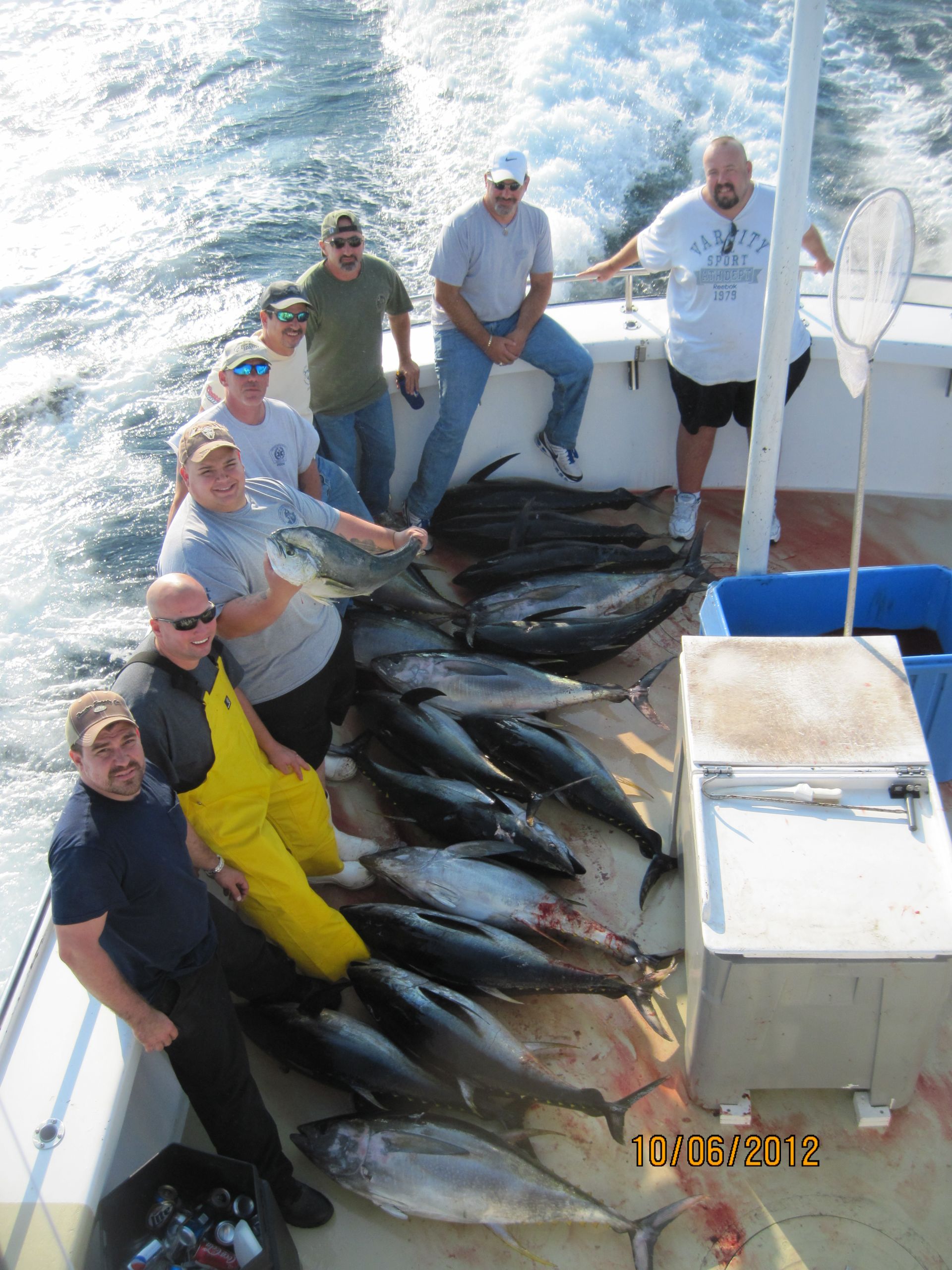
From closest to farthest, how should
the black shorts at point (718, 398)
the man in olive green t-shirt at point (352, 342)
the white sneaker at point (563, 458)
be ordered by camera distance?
the man in olive green t-shirt at point (352, 342), the black shorts at point (718, 398), the white sneaker at point (563, 458)

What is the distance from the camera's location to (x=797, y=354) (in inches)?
160

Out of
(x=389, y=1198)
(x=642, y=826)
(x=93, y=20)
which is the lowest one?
(x=389, y=1198)

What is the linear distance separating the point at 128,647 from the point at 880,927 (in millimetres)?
4679

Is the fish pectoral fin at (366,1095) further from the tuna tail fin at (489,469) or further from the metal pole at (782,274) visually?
the tuna tail fin at (489,469)

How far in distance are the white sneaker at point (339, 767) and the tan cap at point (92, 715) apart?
1.63m

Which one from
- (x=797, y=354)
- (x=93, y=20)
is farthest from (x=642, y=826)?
(x=93, y=20)

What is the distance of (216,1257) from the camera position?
191cm

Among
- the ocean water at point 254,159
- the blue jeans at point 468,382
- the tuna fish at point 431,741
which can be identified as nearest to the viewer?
the tuna fish at point 431,741

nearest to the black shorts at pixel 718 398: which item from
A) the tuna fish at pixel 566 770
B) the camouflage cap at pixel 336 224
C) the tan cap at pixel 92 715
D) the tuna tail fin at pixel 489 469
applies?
the tuna tail fin at pixel 489 469

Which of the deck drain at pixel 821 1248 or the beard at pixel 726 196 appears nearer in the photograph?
the deck drain at pixel 821 1248

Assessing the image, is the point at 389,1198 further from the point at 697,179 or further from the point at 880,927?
the point at 697,179

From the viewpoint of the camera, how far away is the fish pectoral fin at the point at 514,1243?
7.41ft

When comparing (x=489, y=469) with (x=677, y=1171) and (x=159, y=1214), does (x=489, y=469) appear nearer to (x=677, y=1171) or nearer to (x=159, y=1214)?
(x=677, y=1171)

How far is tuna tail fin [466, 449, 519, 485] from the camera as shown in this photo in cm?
471
